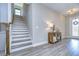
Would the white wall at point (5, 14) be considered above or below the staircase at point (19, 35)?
above

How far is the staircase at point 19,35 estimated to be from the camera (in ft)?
11.6

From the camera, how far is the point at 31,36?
4098 millimetres

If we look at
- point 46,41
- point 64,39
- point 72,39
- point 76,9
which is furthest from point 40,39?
point 76,9

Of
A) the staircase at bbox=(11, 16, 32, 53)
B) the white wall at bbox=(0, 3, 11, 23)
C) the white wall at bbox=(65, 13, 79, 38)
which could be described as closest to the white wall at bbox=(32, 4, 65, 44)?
the white wall at bbox=(65, 13, 79, 38)

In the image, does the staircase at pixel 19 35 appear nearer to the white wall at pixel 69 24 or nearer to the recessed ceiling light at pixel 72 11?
the white wall at pixel 69 24

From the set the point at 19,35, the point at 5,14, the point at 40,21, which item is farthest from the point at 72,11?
the point at 5,14

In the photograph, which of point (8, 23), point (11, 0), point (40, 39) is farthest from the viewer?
point (40, 39)

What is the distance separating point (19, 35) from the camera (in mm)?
3803

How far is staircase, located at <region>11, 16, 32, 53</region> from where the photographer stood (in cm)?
352

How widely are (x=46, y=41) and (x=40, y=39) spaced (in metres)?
0.24

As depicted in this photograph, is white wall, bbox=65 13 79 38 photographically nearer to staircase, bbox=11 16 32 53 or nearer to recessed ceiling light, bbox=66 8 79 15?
recessed ceiling light, bbox=66 8 79 15

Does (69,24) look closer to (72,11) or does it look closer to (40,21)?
(72,11)

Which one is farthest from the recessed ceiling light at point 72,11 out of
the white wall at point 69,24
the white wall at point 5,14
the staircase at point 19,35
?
the white wall at point 5,14

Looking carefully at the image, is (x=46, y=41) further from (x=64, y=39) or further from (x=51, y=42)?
(x=64, y=39)
